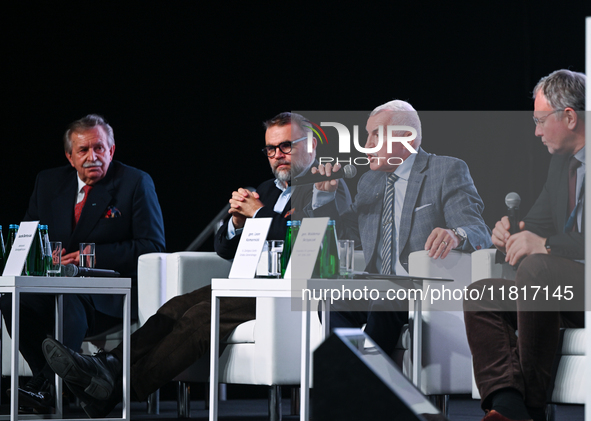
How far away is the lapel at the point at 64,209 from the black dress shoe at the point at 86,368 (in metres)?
1.10

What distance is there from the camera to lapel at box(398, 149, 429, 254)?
9.73ft

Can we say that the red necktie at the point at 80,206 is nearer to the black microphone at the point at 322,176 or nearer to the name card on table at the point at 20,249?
the name card on table at the point at 20,249

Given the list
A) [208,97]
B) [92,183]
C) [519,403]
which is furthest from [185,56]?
[519,403]

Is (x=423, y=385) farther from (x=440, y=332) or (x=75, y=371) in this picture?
(x=75, y=371)

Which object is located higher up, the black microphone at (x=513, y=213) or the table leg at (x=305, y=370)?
the black microphone at (x=513, y=213)

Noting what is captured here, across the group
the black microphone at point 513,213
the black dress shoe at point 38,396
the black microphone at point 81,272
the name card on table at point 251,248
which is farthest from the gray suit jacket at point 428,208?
the black dress shoe at point 38,396

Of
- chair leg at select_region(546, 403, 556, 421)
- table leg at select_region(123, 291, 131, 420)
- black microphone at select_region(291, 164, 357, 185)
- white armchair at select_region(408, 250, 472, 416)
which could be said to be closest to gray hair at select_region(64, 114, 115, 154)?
black microphone at select_region(291, 164, 357, 185)

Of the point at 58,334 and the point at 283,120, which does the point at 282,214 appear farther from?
the point at 58,334

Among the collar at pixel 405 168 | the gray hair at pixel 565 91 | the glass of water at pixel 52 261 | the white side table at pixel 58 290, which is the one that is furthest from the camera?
the collar at pixel 405 168

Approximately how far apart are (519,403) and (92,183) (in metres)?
2.27

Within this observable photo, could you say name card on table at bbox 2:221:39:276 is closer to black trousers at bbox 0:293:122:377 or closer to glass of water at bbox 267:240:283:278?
black trousers at bbox 0:293:122:377

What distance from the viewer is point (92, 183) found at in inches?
144

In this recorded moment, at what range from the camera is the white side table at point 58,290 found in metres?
2.47

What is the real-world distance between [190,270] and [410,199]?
936mm
